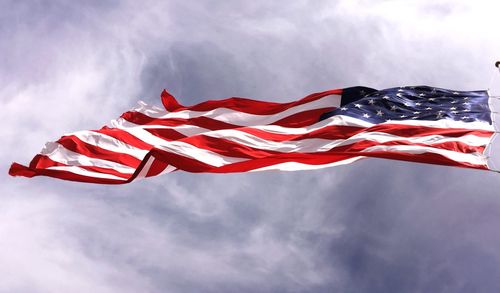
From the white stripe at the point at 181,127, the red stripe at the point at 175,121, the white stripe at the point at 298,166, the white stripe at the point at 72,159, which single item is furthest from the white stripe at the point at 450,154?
the white stripe at the point at 72,159

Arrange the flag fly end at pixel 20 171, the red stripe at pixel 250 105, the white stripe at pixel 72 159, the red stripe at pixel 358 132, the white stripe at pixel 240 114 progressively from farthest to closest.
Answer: the red stripe at pixel 250 105, the white stripe at pixel 240 114, the white stripe at pixel 72 159, the flag fly end at pixel 20 171, the red stripe at pixel 358 132

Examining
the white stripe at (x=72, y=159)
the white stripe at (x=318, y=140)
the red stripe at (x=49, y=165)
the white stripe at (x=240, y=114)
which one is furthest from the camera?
the white stripe at (x=240, y=114)

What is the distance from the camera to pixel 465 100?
23.6 meters

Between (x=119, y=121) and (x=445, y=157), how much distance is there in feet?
45.5

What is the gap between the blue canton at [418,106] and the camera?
73.6 feet

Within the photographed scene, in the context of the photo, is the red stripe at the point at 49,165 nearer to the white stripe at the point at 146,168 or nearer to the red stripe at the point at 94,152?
the red stripe at the point at 94,152

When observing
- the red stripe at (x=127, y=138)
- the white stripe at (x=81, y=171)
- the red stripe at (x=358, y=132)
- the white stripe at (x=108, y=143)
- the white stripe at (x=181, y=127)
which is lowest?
the white stripe at (x=81, y=171)

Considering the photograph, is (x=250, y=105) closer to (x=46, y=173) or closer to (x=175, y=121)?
(x=175, y=121)

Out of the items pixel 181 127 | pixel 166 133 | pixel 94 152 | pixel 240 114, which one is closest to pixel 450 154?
pixel 240 114

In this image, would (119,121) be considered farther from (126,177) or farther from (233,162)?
(233,162)

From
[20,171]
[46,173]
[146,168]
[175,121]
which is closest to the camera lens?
[146,168]

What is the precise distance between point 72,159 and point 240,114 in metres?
6.71

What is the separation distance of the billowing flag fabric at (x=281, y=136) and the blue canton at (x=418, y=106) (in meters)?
0.04

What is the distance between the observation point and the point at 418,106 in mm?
24000
